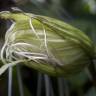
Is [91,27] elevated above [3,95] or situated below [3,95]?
above

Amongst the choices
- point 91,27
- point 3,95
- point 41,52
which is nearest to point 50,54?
point 41,52

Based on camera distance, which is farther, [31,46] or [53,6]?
[53,6]

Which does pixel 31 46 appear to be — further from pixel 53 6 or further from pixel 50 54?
pixel 53 6

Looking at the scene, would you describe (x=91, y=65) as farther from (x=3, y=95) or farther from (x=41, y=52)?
(x=3, y=95)

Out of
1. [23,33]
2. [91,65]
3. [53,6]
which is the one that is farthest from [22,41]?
[53,6]

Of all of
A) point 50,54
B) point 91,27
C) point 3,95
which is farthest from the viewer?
point 91,27

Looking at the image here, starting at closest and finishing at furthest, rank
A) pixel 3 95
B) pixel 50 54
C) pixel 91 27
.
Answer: pixel 50 54 → pixel 3 95 → pixel 91 27
